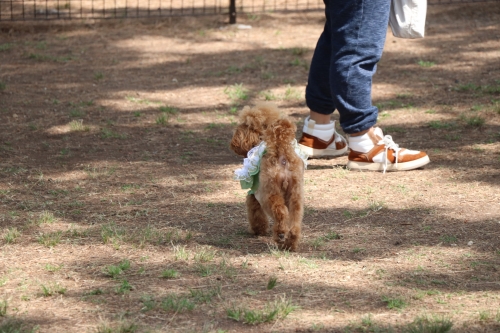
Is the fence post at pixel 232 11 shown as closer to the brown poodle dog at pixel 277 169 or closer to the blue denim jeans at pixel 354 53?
the blue denim jeans at pixel 354 53

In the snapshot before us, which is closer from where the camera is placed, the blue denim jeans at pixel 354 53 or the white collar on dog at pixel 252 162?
the white collar on dog at pixel 252 162

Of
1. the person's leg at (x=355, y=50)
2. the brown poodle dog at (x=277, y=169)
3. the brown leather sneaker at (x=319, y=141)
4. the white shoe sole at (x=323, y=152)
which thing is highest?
the person's leg at (x=355, y=50)

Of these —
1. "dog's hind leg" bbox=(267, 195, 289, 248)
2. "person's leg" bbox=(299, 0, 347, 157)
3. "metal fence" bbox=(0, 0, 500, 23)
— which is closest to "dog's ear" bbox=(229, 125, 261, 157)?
"dog's hind leg" bbox=(267, 195, 289, 248)

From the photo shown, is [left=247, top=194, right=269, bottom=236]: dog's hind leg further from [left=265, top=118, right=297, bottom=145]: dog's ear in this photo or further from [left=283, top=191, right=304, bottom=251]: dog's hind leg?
[left=265, top=118, right=297, bottom=145]: dog's ear

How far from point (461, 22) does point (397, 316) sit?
310 inches

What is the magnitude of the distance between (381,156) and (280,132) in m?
1.75

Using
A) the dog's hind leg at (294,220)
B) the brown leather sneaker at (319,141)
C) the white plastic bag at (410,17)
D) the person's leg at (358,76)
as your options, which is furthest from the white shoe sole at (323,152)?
the dog's hind leg at (294,220)

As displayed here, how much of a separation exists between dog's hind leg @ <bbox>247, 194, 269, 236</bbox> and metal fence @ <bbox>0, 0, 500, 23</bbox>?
6.39 meters

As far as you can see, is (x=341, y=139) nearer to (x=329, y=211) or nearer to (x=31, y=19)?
(x=329, y=211)

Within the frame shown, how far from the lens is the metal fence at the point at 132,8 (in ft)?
35.1

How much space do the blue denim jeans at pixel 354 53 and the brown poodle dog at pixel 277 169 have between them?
4.51 ft

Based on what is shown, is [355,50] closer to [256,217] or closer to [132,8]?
[256,217]

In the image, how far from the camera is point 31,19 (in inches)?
410

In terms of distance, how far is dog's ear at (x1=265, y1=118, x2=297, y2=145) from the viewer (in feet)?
13.4
